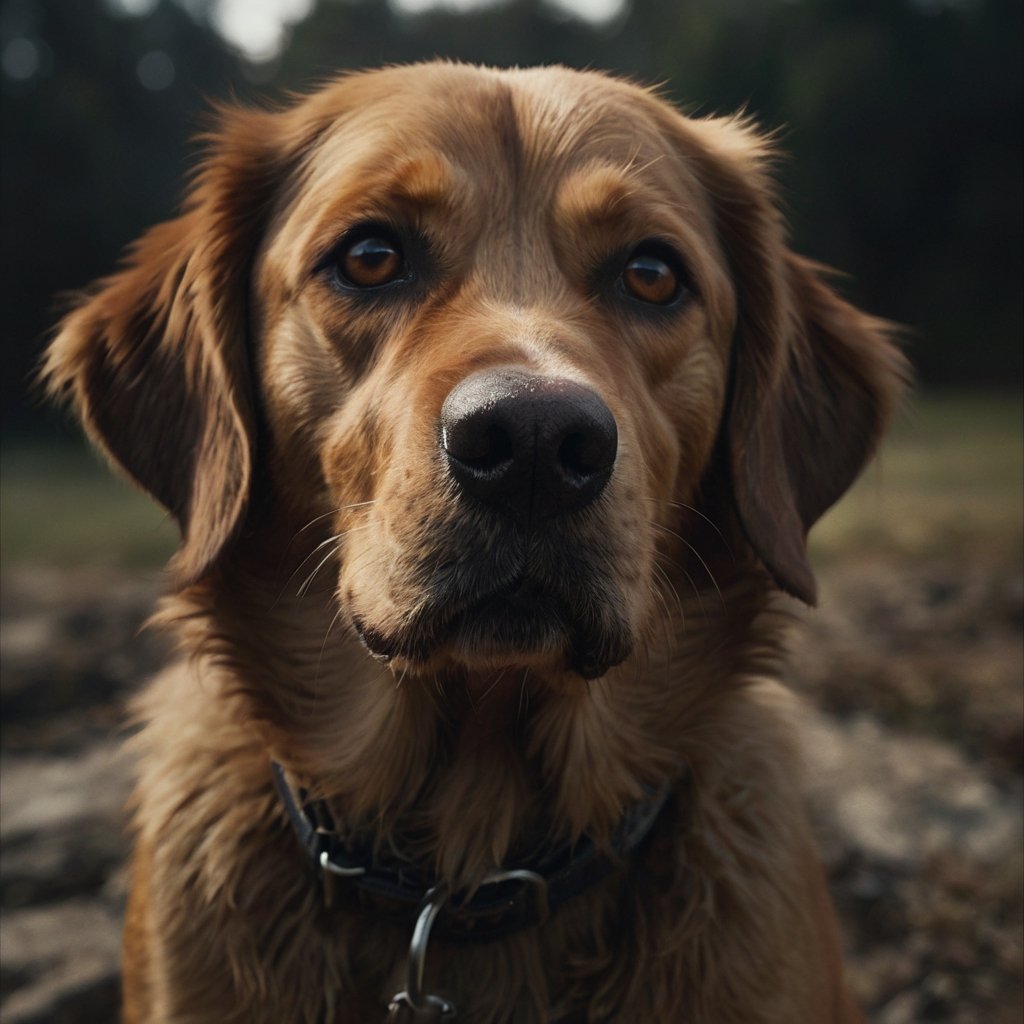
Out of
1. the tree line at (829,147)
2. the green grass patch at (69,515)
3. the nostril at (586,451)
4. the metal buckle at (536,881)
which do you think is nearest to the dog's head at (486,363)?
the nostril at (586,451)

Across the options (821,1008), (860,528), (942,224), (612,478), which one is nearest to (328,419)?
(612,478)

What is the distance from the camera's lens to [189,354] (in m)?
3.08

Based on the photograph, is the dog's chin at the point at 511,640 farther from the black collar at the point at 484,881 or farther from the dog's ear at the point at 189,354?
the dog's ear at the point at 189,354

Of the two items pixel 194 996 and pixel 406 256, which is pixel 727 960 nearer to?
pixel 194 996

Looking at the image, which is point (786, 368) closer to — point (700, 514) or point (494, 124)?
point (700, 514)

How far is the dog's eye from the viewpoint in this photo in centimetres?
286

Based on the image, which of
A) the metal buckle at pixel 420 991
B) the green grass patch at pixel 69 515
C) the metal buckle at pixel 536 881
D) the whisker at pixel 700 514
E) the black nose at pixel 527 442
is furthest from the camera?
the green grass patch at pixel 69 515

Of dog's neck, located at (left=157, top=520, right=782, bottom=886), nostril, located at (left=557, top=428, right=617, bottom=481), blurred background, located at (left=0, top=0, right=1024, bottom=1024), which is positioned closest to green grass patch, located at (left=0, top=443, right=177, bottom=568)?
blurred background, located at (left=0, top=0, right=1024, bottom=1024)

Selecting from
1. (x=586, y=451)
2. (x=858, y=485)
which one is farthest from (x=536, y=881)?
(x=858, y=485)

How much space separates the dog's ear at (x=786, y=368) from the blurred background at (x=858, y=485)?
187mm

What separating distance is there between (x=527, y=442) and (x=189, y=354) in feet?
4.50

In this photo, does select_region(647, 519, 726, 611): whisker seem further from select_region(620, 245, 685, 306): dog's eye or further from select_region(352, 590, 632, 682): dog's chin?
select_region(620, 245, 685, 306): dog's eye

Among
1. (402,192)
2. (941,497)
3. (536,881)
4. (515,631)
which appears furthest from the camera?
(941,497)

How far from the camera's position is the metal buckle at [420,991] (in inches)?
96.3
